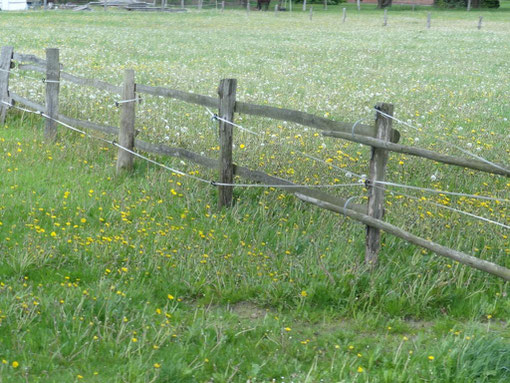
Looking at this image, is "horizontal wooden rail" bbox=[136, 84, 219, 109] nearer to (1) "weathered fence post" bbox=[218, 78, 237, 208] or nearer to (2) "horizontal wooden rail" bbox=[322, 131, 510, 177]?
(1) "weathered fence post" bbox=[218, 78, 237, 208]

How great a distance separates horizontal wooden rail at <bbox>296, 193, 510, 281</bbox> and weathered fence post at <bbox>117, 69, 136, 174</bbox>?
3105 millimetres

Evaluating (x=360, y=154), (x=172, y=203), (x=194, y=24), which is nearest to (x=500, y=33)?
(x=194, y=24)

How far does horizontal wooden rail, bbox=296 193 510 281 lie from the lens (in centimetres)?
556

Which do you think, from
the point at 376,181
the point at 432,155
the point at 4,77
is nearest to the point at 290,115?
the point at 376,181

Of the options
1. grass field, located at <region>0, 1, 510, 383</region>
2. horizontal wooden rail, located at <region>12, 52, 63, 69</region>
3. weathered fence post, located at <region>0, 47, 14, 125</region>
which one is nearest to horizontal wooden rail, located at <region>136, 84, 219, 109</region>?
grass field, located at <region>0, 1, 510, 383</region>

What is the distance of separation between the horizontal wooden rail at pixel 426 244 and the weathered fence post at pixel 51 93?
508cm

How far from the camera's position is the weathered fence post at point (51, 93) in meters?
10.7

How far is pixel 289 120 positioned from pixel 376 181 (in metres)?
1.42

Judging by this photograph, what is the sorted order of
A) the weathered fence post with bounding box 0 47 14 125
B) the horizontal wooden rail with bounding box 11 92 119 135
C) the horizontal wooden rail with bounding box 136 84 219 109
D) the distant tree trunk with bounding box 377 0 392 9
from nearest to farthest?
the horizontal wooden rail with bounding box 136 84 219 109, the horizontal wooden rail with bounding box 11 92 119 135, the weathered fence post with bounding box 0 47 14 125, the distant tree trunk with bounding box 377 0 392 9

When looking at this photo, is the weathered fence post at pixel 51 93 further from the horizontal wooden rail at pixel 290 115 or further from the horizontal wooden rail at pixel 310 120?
the horizontal wooden rail at pixel 310 120

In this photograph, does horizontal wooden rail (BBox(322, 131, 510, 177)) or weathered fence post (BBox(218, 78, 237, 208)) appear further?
weathered fence post (BBox(218, 78, 237, 208))

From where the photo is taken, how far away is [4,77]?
12086 mm

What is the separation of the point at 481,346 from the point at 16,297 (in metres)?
3.22

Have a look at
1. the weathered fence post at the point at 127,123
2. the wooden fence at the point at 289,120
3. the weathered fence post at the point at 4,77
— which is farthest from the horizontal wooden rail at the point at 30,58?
the weathered fence post at the point at 127,123
